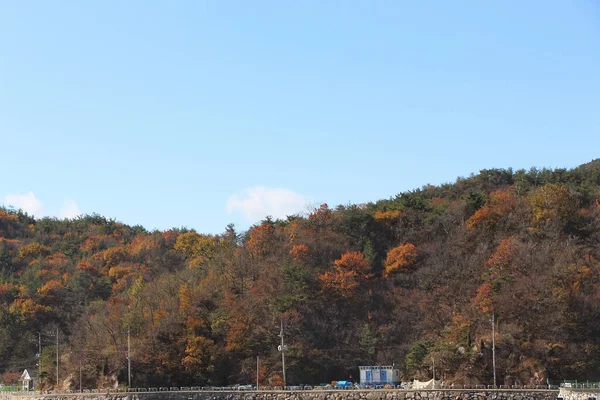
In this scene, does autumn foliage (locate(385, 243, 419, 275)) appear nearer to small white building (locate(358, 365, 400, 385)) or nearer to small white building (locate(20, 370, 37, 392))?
small white building (locate(358, 365, 400, 385))

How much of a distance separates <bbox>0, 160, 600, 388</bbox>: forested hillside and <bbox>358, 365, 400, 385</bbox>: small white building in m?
1.55

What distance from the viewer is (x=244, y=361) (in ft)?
285

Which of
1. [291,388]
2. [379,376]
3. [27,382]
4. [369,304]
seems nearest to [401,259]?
[369,304]

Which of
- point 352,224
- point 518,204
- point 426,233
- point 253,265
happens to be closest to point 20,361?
point 253,265

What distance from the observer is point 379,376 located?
80.5 meters

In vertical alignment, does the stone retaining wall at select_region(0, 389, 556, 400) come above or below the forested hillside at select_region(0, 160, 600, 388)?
below

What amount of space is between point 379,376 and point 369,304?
13.8m

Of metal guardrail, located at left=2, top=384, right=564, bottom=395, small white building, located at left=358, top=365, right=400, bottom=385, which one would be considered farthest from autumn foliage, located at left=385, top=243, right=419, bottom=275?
metal guardrail, located at left=2, top=384, right=564, bottom=395

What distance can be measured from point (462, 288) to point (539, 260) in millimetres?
8354

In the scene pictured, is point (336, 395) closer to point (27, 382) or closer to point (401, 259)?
point (401, 259)

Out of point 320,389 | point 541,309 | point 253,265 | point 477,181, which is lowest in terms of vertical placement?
point 320,389

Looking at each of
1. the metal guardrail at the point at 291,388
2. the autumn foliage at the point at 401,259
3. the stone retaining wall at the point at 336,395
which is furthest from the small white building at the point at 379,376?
the autumn foliage at the point at 401,259

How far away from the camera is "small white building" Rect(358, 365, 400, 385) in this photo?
8038 centimetres

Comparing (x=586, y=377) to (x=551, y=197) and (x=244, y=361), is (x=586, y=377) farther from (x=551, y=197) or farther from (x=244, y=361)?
(x=244, y=361)
